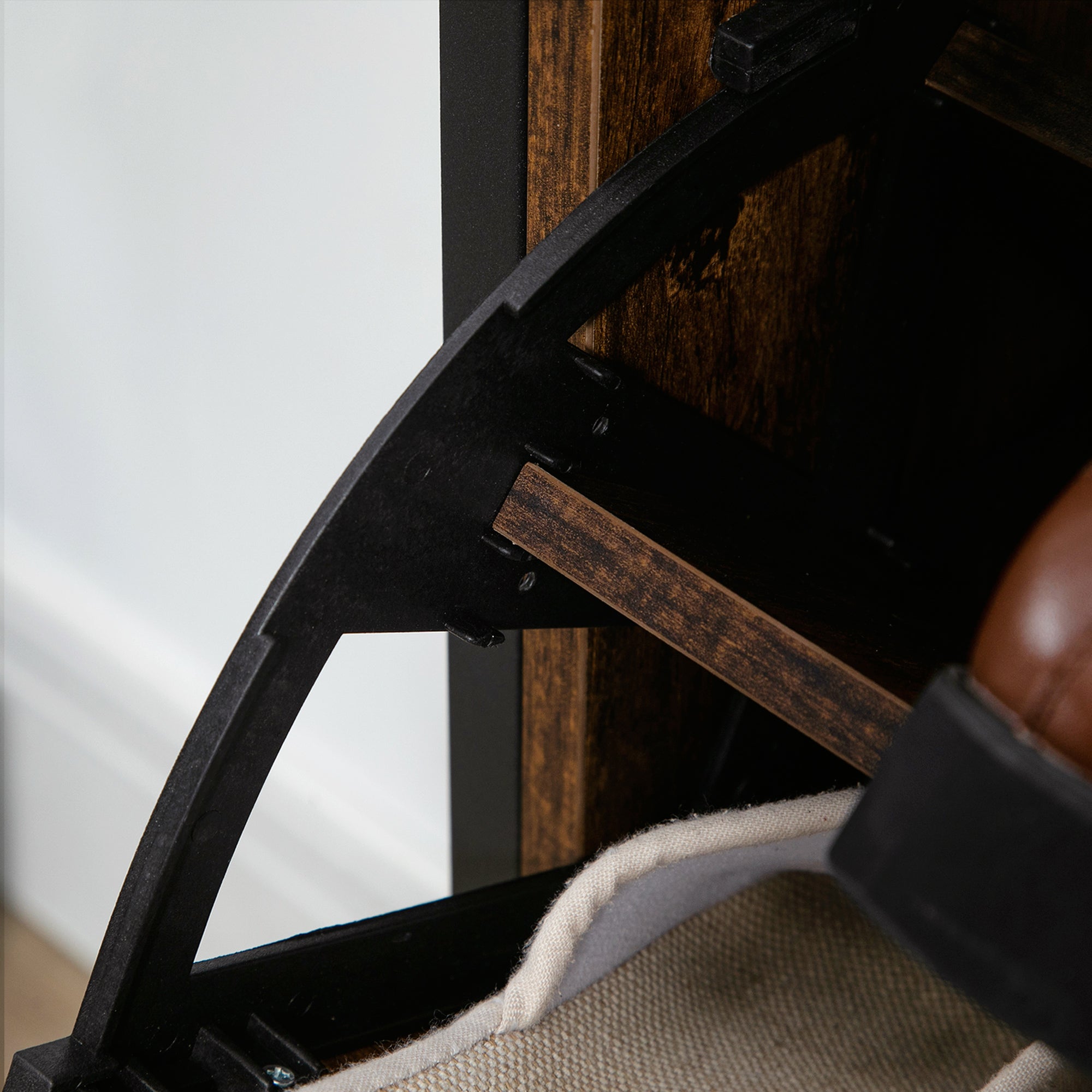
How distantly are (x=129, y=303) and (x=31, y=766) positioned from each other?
18.8 inches

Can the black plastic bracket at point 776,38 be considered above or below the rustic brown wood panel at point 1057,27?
below

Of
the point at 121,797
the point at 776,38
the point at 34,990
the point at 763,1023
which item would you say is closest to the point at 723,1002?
the point at 763,1023

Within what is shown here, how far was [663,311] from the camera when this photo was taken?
0.39 m

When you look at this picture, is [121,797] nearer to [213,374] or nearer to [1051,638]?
[213,374]

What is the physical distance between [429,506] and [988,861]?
7.1 inches

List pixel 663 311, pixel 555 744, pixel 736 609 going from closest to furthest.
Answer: pixel 736 609 → pixel 663 311 → pixel 555 744

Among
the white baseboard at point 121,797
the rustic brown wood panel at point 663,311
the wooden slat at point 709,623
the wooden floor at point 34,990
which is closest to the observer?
the wooden slat at point 709,623

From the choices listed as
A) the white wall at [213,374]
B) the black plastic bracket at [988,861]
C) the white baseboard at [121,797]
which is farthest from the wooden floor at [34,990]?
the black plastic bracket at [988,861]

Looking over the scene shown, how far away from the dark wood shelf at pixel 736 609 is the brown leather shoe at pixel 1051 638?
0.27 feet

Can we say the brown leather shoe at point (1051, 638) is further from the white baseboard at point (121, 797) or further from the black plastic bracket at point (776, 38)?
the white baseboard at point (121, 797)

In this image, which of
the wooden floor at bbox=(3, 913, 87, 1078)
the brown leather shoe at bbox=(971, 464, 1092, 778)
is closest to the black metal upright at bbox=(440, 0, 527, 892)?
the brown leather shoe at bbox=(971, 464, 1092, 778)

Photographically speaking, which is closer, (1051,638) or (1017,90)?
(1051,638)

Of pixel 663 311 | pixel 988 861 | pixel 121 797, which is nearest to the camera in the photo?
pixel 988 861

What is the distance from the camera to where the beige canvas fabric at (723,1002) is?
1.06ft
